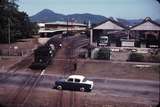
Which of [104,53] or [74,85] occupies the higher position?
[104,53]

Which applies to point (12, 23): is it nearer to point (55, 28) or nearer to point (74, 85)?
point (55, 28)

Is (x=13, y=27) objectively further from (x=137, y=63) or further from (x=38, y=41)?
(x=137, y=63)

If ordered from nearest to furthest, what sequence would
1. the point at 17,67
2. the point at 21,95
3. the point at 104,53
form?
the point at 21,95 < the point at 17,67 < the point at 104,53

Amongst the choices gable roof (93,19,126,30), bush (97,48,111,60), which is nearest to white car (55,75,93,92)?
bush (97,48,111,60)

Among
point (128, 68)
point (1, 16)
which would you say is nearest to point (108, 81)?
point (128, 68)

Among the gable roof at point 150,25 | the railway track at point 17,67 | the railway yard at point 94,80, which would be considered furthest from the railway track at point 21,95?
the gable roof at point 150,25

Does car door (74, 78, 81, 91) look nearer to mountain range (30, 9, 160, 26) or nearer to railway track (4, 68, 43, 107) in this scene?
railway track (4, 68, 43, 107)

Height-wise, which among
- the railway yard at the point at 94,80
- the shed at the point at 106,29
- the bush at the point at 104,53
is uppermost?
the shed at the point at 106,29

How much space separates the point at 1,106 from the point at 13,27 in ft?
3.85

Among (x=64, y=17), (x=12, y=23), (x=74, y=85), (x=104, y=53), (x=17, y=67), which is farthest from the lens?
(x=104, y=53)

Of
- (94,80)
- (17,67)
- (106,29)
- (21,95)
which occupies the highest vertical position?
(106,29)

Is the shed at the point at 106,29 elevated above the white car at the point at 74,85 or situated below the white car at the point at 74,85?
above

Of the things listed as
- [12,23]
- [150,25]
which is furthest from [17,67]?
[150,25]

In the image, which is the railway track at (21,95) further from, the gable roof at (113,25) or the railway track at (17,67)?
the gable roof at (113,25)
